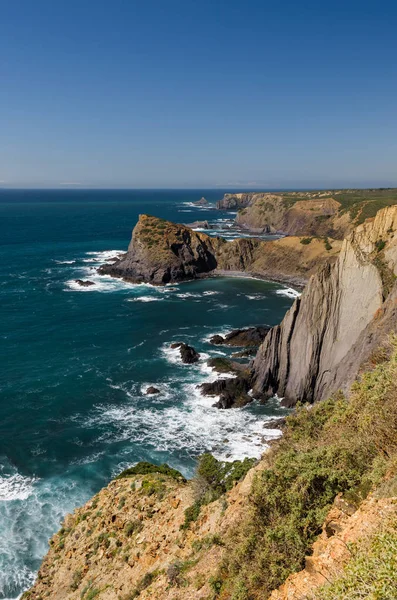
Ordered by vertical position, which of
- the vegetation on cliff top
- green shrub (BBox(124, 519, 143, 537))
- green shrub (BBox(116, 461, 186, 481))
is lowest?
green shrub (BBox(116, 461, 186, 481))

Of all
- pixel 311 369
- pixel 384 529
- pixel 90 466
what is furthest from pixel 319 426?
pixel 311 369

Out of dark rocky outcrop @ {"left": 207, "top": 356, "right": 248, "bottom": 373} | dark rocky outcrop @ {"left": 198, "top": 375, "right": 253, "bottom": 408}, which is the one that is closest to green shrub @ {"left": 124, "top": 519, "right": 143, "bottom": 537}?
dark rocky outcrop @ {"left": 198, "top": 375, "right": 253, "bottom": 408}

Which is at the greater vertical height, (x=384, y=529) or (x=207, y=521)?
(x=384, y=529)

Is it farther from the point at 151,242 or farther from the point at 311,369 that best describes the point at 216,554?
the point at 151,242

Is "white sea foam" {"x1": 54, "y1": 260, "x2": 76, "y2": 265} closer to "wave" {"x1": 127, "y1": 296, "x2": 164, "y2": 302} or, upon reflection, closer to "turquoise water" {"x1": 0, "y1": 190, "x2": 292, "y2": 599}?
"turquoise water" {"x1": 0, "y1": 190, "x2": 292, "y2": 599}

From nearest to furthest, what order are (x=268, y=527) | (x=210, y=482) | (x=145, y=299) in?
(x=268, y=527)
(x=210, y=482)
(x=145, y=299)

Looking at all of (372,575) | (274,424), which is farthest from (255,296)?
(372,575)

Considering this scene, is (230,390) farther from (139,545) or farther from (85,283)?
(85,283)
